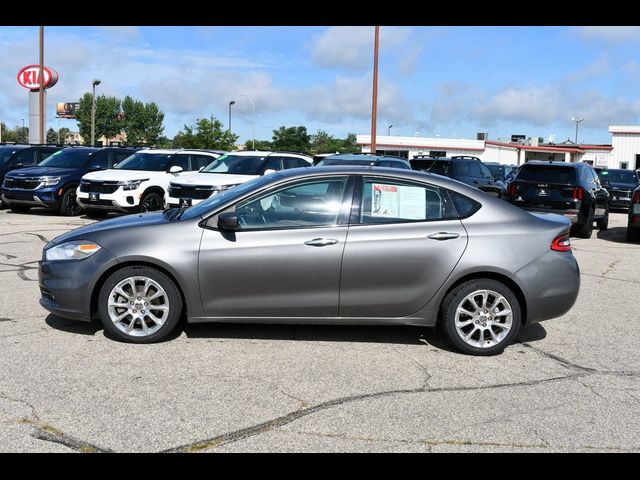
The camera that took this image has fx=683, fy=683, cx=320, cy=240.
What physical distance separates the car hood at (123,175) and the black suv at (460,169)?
22.4 feet

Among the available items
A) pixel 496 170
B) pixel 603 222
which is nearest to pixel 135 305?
pixel 603 222

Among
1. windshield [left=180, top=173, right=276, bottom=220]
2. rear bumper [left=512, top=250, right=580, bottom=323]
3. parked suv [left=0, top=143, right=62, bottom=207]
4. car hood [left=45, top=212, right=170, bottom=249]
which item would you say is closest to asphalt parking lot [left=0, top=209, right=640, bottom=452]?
rear bumper [left=512, top=250, right=580, bottom=323]

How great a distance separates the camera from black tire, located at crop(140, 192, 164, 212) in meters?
15.5

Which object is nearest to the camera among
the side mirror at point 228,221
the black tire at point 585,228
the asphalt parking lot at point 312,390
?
the asphalt parking lot at point 312,390

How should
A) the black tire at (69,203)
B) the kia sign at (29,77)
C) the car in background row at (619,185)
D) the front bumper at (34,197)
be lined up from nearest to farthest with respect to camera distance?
1. the front bumper at (34,197)
2. the black tire at (69,203)
3. the car in background row at (619,185)
4. the kia sign at (29,77)

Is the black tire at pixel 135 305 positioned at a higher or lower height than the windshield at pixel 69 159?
lower

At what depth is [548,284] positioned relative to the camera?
5922mm

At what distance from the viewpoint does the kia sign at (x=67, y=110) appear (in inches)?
3949

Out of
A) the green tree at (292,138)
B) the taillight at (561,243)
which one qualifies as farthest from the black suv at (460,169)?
the green tree at (292,138)

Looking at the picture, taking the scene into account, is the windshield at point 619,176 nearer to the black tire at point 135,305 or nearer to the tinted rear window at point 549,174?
the tinted rear window at point 549,174

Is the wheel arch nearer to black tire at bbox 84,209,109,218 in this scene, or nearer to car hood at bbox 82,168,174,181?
car hood at bbox 82,168,174,181

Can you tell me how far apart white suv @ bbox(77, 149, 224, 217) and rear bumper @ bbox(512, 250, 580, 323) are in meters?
10.5

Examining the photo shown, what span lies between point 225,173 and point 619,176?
1720 cm
